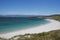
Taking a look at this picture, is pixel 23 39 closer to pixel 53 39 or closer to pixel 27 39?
pixel 27 39

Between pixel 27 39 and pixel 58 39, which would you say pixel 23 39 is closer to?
pixel 27 39

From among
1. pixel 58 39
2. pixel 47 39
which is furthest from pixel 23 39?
pixel 58 39

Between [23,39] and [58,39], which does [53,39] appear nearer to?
[58,39]

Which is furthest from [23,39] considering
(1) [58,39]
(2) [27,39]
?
(1) [58,39]

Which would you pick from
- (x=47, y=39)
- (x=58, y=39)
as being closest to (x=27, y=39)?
(x=47, y=39)

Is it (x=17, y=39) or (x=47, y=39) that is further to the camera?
(x=17, y=39)

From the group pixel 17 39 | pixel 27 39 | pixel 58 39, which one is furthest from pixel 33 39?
pixel 58 39

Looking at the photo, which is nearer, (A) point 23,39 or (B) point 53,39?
(B) point 53,39

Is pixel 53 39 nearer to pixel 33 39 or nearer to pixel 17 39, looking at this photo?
pixel 33 39
